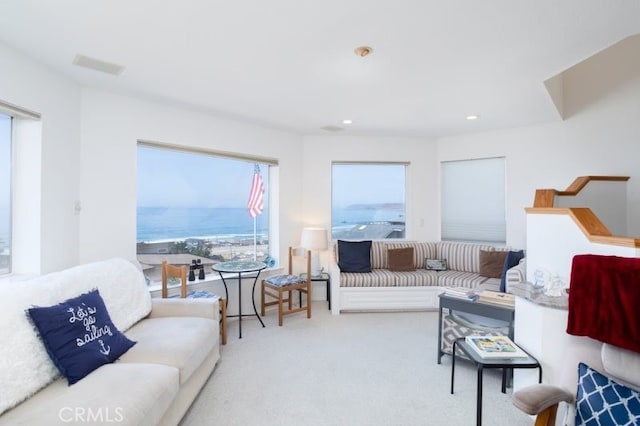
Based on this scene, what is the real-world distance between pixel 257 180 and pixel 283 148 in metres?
0.63

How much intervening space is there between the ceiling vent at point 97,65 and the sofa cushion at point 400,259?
3903 millimetres

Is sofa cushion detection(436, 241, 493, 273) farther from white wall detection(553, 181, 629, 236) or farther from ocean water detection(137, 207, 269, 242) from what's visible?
ocean water detection(137, 207, 269, 242)

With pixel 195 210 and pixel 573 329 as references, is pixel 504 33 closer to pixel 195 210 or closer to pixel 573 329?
pixel 573 329

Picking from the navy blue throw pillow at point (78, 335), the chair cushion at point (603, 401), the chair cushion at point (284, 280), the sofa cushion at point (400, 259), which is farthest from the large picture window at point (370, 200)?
the chair cushion at point (603, 401)

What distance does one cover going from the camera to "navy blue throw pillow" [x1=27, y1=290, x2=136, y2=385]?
5.46 feet

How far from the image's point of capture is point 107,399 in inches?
58.4

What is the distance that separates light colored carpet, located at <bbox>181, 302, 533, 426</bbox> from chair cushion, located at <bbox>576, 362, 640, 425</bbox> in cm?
80

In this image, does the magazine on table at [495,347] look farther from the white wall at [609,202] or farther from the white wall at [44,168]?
the white wall at [44,168]

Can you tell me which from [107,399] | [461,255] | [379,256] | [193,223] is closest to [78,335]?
[107,399]

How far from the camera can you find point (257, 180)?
453 centimetres

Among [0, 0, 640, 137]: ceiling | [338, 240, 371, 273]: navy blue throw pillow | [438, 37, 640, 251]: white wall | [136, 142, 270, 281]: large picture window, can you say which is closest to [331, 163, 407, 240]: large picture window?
[338, 240, 371, 273]: navy blue throw pillow

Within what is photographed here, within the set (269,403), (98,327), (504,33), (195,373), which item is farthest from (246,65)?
(269,403)

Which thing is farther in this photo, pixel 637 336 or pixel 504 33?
pixel 504 33

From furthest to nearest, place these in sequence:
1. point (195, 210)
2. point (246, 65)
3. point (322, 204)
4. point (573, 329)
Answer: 1. point (322, 204)
2. point (195, 210)
3. point (246, 65)
4. point (573, 329)
